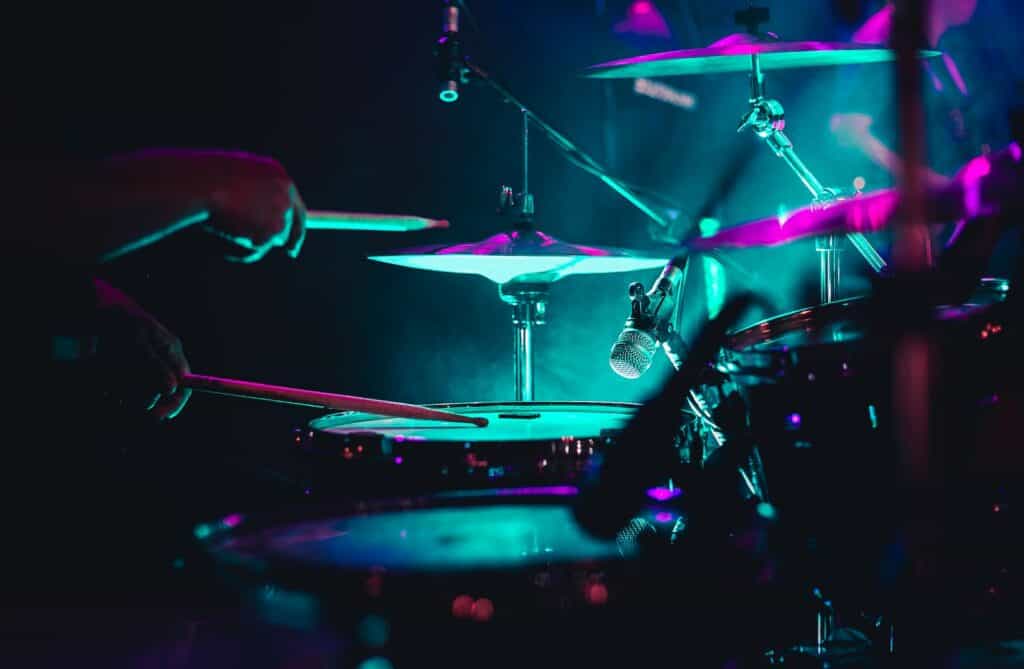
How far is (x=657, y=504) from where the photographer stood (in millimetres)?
1316

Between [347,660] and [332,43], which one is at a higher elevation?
[332,43]

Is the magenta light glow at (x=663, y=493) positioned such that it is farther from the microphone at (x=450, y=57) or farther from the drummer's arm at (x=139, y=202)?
the microphone at (x=450, y=57)

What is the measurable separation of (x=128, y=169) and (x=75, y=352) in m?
0.36

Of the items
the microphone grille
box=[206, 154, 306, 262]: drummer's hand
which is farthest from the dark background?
box=[206, 154, 306, 262]: drummer's hand

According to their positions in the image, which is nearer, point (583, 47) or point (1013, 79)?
point (1013, 79)

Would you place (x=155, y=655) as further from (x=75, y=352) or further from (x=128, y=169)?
(x=128, y=169)

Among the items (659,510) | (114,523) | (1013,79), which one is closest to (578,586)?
(659,510)

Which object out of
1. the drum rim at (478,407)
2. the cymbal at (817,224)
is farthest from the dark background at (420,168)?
the cymbal at (817,224)

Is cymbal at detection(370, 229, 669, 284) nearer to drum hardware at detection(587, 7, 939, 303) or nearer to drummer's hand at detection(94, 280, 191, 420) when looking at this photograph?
drum hardware at detection(587, 7, 939, 303)

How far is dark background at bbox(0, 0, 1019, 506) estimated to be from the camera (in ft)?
9.22

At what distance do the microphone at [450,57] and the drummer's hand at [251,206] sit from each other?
121cm

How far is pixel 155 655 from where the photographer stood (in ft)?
3.42

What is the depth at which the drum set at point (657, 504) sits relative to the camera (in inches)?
32.4

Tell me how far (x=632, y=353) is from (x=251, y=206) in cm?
108
